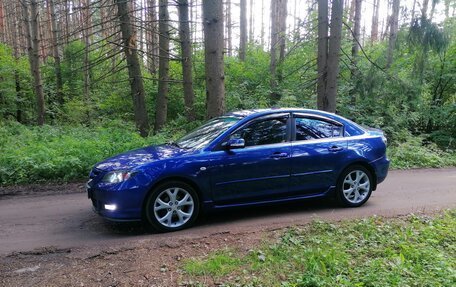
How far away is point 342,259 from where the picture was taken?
4488 mm

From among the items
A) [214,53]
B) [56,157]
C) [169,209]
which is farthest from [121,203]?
[56,157]

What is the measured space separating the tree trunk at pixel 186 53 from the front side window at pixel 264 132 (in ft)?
24.2

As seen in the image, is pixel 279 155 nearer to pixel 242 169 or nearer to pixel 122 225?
pixel 242 169

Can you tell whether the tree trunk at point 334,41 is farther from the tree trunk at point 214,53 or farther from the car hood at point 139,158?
the car hood at point 139,158

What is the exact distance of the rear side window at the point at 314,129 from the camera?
21.0ft

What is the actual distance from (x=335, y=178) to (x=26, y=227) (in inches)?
200

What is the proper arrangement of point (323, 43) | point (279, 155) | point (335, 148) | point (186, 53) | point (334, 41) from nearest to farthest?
point (279, 155)
point (335, 148)
point (334, 41)
point (323, 43)
point (186, 53)

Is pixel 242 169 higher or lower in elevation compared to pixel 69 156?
higher

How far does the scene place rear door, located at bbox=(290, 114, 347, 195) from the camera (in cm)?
621

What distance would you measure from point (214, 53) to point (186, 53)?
5.85 metres

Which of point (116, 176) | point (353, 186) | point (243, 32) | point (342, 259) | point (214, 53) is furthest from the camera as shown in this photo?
point (243, 32)

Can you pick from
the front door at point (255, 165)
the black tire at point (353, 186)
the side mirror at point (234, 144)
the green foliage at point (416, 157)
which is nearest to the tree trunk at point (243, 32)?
the green foliage at point (416, 157)

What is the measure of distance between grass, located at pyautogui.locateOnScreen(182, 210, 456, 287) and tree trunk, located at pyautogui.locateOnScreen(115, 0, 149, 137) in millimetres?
8296

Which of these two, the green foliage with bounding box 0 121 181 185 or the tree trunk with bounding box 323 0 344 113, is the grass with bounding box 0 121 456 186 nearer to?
the green foliage with bounding box 0 121 181 185
